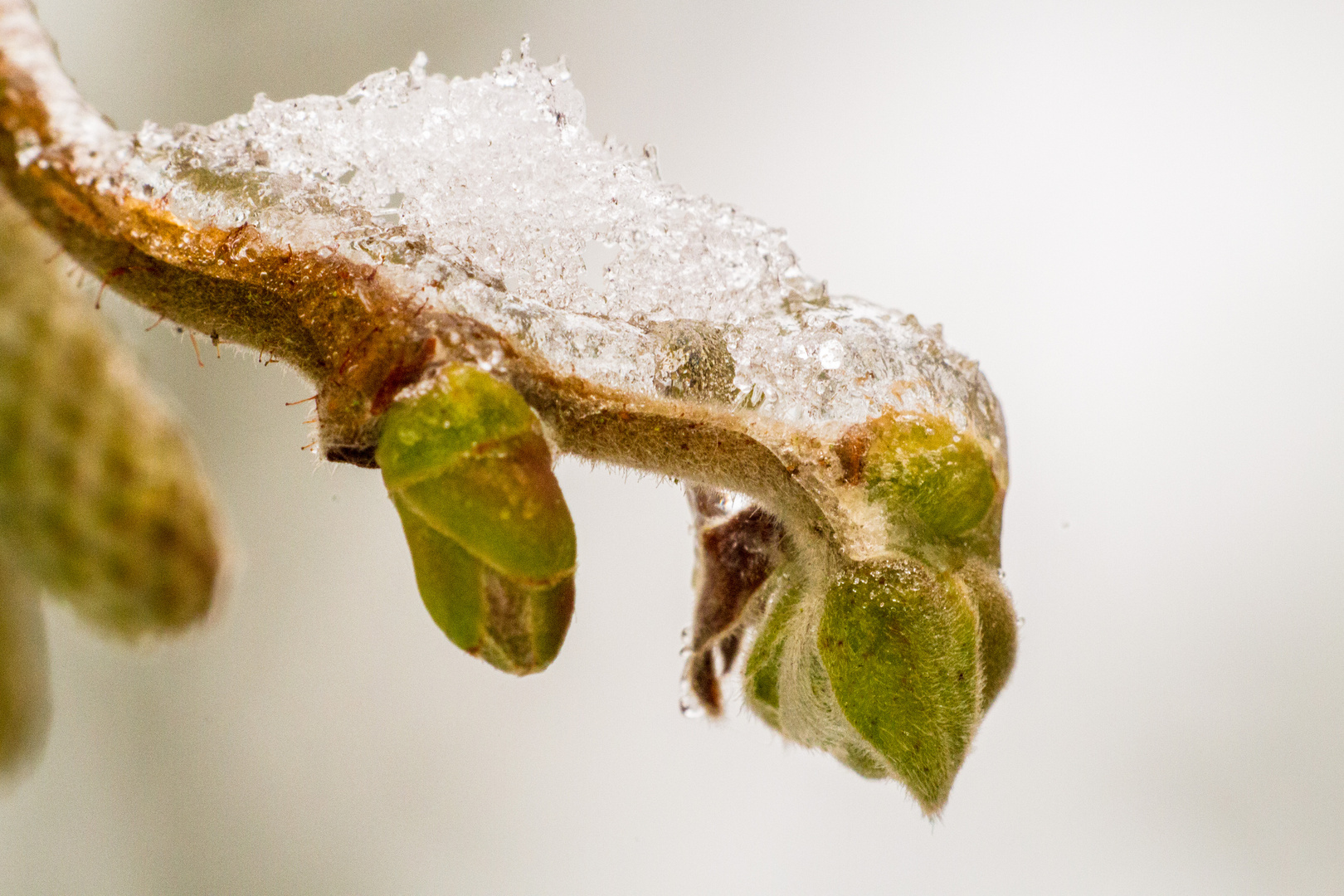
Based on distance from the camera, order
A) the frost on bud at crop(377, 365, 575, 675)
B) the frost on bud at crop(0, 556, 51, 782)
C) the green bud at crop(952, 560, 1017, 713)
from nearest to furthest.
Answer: the frost on bud at crop(0, 556, 51, 782) → the frost on bud at crop(377, 365, 575, 675) → the green bud at crop(952, 560, 1017, 713)

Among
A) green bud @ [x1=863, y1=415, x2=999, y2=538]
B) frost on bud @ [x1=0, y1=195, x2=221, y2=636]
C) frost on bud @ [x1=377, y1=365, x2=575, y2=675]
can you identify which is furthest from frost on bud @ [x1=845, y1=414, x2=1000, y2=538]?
frost on bud @ [x1=0, y1=195, x2=221, y2=636]

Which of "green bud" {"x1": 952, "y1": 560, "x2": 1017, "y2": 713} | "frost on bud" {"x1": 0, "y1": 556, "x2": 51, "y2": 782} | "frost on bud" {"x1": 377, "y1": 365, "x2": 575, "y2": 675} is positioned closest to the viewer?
"frost on bud" {"x1": 0, "y1": 556, "x2": 51, "y2": 782}

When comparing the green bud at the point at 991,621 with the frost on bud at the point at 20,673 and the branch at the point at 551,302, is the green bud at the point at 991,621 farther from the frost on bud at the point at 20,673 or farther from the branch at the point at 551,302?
the frost on bud at the point at 20,673

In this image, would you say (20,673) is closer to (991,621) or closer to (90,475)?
(90,475)

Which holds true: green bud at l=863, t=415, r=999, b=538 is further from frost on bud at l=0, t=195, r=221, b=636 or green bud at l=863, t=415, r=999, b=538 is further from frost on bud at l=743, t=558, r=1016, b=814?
frost on bud at l=0, t=195, r=221, b=636

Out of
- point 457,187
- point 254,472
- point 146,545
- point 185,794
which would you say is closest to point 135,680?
point 185,794

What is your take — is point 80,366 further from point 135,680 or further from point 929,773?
point 135,680

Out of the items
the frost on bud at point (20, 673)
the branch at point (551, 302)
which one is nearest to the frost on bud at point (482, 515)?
the branch at point (551, 302)
